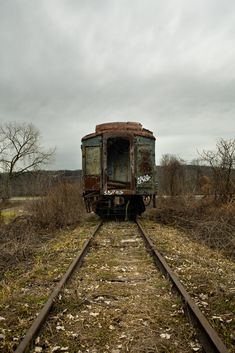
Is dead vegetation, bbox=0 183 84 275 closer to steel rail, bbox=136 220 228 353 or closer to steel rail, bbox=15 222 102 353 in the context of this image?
steel rail, bbox=15 222 102 353

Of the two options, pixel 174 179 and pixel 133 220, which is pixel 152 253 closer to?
pixel 133 220

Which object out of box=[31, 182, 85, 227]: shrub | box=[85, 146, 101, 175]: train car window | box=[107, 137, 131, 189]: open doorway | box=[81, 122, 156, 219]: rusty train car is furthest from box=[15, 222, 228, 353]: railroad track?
box=[107, 137, 131, 189]: open doorway

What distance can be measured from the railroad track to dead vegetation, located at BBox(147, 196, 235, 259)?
350 centimetres

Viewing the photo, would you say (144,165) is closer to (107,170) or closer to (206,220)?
(107,170)

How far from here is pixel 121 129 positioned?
15562 mm

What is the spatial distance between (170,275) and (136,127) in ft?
34.7

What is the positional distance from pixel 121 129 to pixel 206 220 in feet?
15.6

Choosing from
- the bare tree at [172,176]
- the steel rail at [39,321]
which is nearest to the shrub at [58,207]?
the steel rail at [39,321]

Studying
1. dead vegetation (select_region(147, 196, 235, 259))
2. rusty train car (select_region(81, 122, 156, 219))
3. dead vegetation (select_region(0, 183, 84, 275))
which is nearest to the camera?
dead vegetation (select_region(147, 196, 235, 259))

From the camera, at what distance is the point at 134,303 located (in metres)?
5.12

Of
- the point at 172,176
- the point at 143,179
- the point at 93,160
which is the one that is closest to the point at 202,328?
the point at 143,179

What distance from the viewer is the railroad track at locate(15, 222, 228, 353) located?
3891mm

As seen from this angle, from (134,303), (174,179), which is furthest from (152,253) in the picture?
(174,179)

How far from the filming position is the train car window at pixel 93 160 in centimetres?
1544
